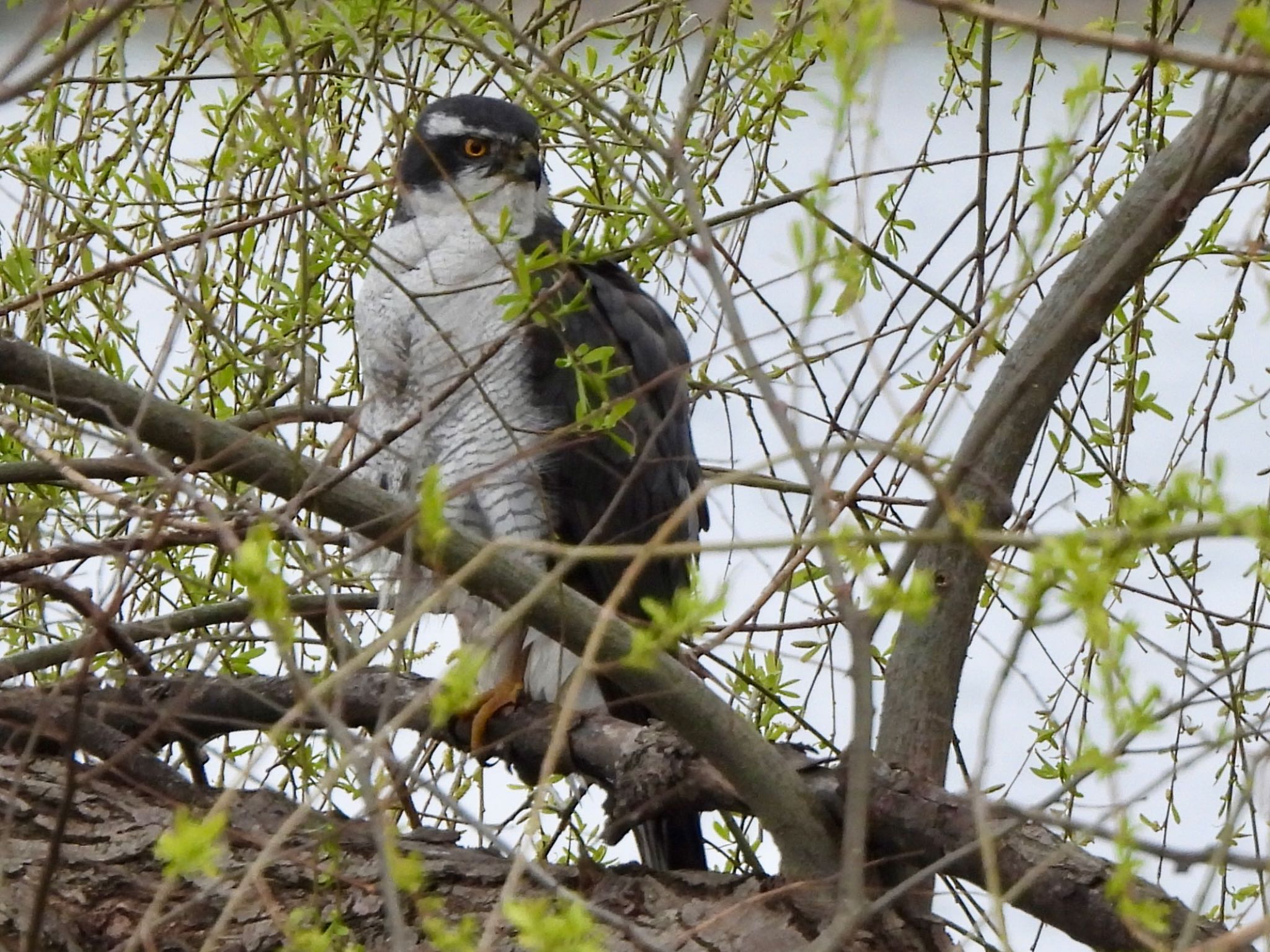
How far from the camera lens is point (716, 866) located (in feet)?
7.70

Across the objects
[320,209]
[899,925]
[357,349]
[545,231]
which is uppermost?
[545,231]

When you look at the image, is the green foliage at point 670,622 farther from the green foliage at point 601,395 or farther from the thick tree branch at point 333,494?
the green foliage at point 601,395

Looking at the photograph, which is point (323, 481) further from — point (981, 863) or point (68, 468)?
point (981, 863)

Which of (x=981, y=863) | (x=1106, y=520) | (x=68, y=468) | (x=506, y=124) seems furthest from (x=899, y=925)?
(x=506, y=124)

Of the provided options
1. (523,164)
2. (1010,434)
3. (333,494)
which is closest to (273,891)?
(333,494)

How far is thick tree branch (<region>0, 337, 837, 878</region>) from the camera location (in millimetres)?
1259

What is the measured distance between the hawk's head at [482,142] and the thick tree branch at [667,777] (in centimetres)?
86

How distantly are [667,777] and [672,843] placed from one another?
0.42 m

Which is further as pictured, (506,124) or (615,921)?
(506,124)

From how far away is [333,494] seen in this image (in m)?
1.29

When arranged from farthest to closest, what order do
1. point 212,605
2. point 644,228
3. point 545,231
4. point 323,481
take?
point 545,231
point 212,605
point 644,228
point 323,481

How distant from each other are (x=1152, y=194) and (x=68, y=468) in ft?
3.42

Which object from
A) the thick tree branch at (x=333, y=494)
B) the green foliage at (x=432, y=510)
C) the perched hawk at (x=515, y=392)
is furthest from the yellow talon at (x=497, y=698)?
the green foliage at (x=432, y=510)

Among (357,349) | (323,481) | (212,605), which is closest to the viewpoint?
(323,481)
